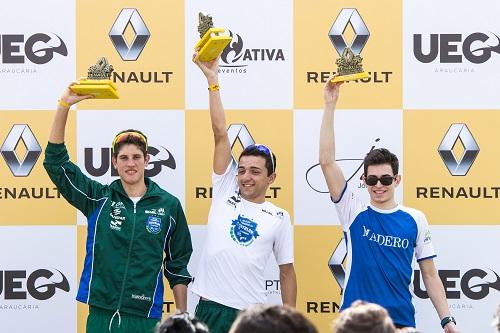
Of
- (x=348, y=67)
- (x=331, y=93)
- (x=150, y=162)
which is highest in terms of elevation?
(x=348, y=67)

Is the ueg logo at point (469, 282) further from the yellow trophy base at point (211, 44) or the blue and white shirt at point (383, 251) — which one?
the yellow trophy base at point (211, 44)

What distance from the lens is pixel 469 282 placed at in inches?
169

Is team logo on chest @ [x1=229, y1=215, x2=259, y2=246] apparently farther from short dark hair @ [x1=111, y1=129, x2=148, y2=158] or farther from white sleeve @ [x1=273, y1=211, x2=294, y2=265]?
short dark hair @ [x1=111, y1=129, x2=148, y2=158]

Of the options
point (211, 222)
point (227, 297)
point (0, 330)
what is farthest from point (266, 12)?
point (0, 330)

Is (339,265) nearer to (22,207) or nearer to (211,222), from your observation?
(211,222)

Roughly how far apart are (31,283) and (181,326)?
238 centimetres

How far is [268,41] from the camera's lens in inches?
168

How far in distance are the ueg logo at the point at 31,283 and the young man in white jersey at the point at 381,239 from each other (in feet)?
5.17

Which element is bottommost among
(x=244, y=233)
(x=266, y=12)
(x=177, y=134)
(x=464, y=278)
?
(x=464, y=278)

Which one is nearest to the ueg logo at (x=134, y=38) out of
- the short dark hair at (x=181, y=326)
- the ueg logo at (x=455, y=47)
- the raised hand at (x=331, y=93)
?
the raised hand at (x=331, y=93)

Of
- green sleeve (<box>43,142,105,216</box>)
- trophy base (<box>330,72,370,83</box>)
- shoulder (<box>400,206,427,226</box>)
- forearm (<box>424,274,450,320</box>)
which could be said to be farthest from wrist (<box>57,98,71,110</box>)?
forearm (<box>424,274,450,320</box>)

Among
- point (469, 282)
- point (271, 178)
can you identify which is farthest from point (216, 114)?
point (469, 282)

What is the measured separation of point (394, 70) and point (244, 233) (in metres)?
1.24

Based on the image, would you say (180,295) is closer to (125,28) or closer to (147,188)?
(147,188)
